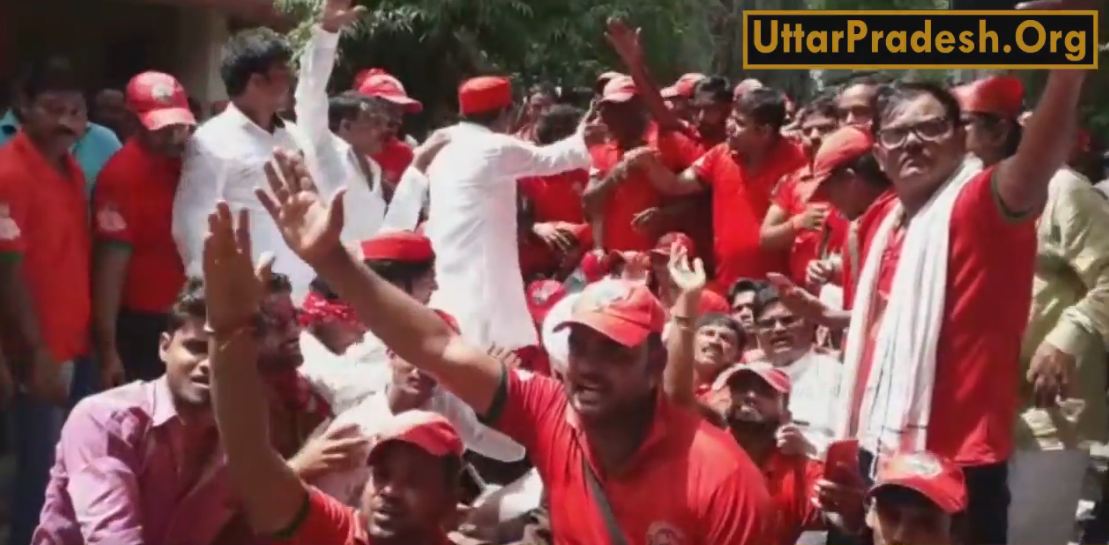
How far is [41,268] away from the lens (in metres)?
5.46

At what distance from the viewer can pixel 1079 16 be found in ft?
13.5

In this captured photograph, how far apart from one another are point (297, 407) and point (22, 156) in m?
1.65

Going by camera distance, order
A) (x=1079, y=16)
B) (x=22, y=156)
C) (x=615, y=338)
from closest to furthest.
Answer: (x=615, y=338) < (x=1079, y=16) < (x=22, y=156)

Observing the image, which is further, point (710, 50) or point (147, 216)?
point (710, 50)

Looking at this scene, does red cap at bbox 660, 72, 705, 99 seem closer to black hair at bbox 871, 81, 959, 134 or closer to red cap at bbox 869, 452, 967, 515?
black hair at bbox 871, 81, 959, 134

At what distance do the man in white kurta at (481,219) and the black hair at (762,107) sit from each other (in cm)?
72

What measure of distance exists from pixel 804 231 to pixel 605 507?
3.23 m

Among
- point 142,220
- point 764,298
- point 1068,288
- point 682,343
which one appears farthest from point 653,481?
point 142,220

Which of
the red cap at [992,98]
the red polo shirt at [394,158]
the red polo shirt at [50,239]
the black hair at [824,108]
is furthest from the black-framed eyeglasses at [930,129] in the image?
the red polo shirt at [394,158]

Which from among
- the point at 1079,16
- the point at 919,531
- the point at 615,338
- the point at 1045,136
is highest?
the point at 1079,16

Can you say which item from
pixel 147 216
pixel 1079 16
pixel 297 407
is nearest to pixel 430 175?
pixel 147 216

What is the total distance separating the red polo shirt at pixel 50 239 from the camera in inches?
211

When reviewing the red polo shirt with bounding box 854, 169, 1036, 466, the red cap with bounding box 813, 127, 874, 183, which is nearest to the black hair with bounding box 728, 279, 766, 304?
the red cap with bounding box 813, 127, 874, 183

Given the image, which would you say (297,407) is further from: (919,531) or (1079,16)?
(1079,16)
